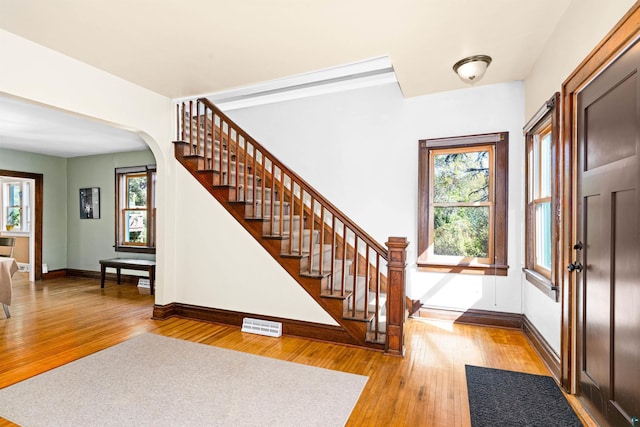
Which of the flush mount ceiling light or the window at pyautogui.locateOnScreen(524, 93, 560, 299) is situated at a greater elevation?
the flush mount ceiling light

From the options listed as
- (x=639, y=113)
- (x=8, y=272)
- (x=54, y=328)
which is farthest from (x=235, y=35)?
(x=8, y=272)

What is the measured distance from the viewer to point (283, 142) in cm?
444

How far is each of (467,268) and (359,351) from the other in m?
1.55

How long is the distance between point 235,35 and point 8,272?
12.5 ft

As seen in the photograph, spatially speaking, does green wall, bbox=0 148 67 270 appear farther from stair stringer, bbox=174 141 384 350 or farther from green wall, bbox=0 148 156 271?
stair stringer, bbox=174 141 384 350

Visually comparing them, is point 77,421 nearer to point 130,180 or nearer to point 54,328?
point 54,328

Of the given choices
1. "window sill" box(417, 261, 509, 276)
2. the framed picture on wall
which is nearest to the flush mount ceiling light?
"window sill" box(417, 261, 509, 276)

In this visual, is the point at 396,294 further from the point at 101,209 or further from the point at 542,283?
the point at 101,209

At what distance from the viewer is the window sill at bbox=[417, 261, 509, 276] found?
350 cm

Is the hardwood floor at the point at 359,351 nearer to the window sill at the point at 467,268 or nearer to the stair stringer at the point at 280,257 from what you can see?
the stair stringer at the point at 280,257

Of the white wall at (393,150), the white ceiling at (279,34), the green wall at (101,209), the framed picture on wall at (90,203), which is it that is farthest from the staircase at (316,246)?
the framed picture on wall at (90,203)

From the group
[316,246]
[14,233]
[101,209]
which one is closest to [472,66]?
[316,246]

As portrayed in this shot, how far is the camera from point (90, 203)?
661cm

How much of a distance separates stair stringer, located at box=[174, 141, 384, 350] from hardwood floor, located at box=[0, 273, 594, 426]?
5.1 inches
